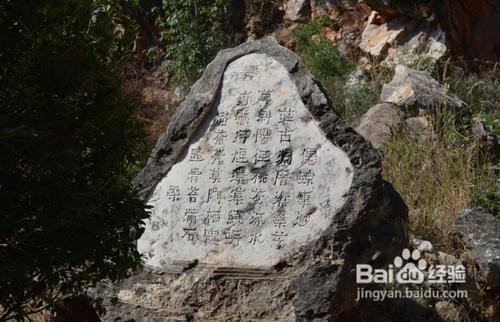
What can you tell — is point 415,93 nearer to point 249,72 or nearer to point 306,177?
point 249,72

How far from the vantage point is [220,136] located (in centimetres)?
505

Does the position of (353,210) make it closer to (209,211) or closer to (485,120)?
(209,211)

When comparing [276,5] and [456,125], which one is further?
[276,5]

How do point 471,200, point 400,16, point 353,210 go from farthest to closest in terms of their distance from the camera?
point 400,16, point 471,200, point 353,210

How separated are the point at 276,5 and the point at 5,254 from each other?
28.6 ft

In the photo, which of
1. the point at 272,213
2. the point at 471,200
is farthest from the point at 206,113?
the point at 471,200

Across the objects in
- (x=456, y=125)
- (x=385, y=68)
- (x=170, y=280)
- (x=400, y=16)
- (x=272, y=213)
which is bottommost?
(x=170, y=280)

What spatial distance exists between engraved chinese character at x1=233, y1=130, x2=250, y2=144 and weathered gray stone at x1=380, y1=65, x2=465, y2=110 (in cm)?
275

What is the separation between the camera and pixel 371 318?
4.93 m

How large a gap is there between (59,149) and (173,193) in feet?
6.64

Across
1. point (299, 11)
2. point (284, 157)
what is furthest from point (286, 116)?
point (299, 11)

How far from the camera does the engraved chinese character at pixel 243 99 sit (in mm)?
5109

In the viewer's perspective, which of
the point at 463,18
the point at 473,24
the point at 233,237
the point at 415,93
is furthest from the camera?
the point at 473,24

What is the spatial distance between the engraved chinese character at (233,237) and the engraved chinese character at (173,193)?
40cm
